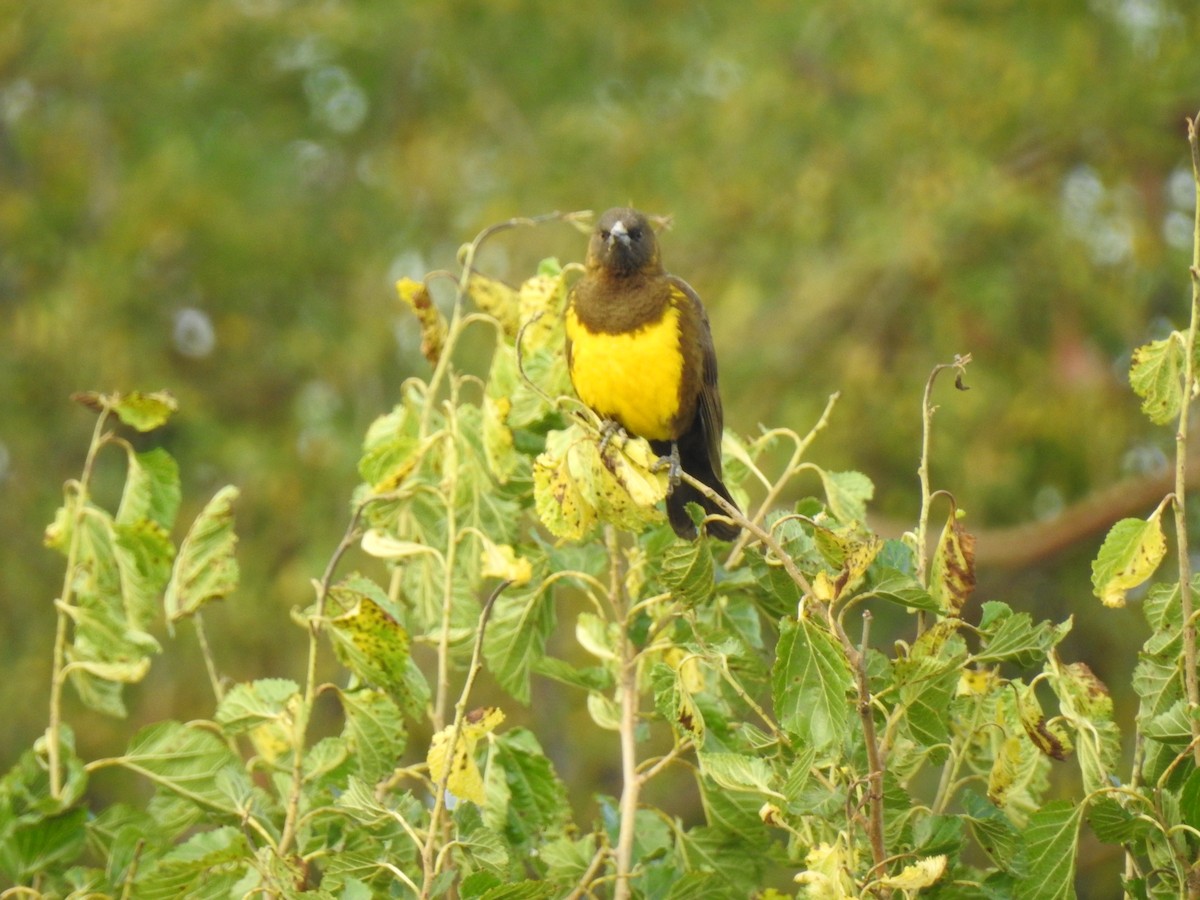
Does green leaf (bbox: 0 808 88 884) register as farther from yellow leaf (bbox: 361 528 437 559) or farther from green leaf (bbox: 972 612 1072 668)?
green leaf (bbox: 972 612 1072 668)

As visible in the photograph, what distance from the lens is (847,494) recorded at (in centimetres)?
287

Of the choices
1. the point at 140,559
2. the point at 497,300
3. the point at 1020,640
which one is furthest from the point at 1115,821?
the point at 140,559

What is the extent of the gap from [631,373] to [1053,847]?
1.94 metres

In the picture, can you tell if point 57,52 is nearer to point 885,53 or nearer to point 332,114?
point 332,114

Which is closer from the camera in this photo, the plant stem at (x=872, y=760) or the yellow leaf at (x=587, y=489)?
the plant stem at (x=872, y=760)

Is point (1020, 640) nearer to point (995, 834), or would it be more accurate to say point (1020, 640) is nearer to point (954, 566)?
point (954, 566)

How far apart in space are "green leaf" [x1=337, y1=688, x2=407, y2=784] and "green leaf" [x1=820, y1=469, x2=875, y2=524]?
0.81 m

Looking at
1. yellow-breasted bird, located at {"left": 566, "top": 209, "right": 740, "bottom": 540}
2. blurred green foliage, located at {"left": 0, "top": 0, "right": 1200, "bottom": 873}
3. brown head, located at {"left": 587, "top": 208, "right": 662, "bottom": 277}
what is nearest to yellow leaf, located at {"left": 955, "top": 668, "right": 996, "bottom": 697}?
yellow-breasted bird, located at {"left": 566, "top": 209, "right": 740, "bottom": 540}

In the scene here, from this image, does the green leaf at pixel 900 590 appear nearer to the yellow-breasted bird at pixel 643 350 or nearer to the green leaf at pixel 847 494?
the green leaf at pixel 847 494

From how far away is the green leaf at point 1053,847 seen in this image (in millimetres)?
2379

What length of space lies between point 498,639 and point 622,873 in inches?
20.1

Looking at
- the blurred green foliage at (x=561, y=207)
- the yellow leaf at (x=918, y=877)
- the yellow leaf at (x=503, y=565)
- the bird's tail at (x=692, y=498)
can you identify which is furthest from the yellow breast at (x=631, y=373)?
the blurred green foliage at (x=561, y=207)

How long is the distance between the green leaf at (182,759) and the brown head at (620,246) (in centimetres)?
183

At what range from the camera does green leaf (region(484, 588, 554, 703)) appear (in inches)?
116
